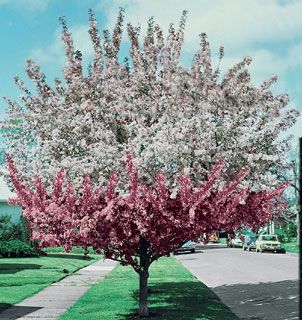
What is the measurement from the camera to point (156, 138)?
11.9m

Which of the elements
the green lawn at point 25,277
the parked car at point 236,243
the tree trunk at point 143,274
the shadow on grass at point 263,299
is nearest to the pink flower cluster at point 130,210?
the tree trunk at point 143,274

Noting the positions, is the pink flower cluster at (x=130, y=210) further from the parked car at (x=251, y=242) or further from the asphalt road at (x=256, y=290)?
the parked car at (x=251, y=242)

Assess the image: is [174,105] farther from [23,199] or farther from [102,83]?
[23,199]

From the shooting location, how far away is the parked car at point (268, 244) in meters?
50.2

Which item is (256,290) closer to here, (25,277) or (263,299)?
(263,299)

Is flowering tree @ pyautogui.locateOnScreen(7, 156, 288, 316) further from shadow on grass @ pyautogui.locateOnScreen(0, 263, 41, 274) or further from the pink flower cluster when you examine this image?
shadow on grass @ pyautogui.locateOnScreen(0, 263, 41, 274)

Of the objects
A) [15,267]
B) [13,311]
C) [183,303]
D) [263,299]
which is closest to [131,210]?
[13,311]

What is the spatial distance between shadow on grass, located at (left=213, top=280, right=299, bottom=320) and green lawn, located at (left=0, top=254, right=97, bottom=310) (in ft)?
18.4

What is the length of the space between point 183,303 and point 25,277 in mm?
9012

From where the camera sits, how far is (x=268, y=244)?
5059 centimetres

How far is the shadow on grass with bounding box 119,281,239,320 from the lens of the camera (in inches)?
542

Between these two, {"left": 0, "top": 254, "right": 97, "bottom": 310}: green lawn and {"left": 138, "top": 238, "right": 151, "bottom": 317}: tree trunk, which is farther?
{"left": 0, "top": 254, "right": 97, "bottom": 310}: green lawn

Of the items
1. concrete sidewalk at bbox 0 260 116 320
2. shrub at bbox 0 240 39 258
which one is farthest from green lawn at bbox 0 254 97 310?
shrub at bbox 0 240 39 258

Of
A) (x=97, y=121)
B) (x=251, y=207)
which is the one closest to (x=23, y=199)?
(x=97, y=121)
